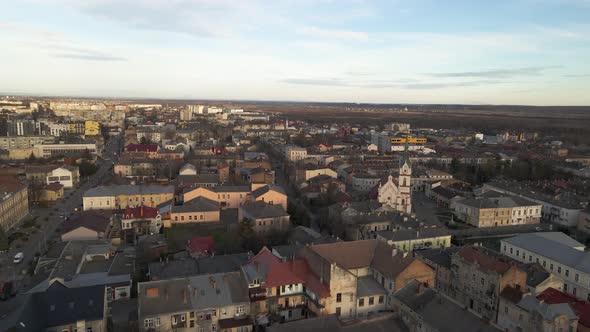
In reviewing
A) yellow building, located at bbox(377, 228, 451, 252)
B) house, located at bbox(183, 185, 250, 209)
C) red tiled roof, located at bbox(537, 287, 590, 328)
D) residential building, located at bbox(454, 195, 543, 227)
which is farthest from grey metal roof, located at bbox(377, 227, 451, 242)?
house, located at bbox(183, 185, 250, 209)

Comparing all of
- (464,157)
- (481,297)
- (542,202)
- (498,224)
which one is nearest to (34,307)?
(481,297)

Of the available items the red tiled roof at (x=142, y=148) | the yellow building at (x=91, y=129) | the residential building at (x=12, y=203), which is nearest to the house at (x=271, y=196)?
the residential building at (x=12, y=203)

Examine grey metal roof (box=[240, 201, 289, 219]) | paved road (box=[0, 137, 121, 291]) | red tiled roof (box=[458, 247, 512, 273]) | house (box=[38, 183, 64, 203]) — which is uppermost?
red tiled roof (box=[458, 247, 512, 273])

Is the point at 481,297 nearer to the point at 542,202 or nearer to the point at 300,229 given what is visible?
the point at 300,229

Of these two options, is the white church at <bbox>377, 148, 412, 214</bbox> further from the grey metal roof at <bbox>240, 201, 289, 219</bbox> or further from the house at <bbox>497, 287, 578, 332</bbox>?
the house at <bbox>497, 287, 578, 332</bbox>

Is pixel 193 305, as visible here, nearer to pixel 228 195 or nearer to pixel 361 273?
pixel 361 273

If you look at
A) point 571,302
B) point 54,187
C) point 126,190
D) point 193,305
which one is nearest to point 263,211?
point 193,305
